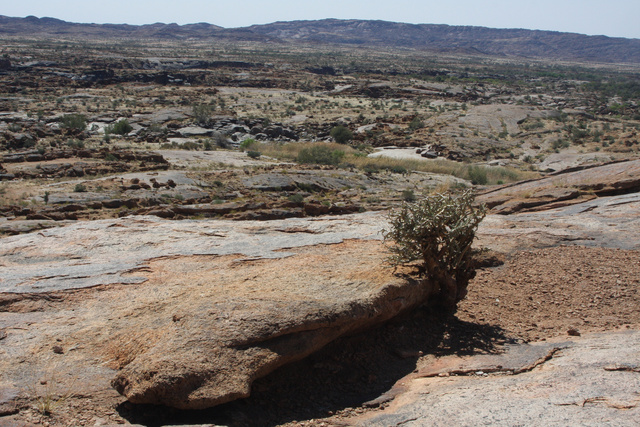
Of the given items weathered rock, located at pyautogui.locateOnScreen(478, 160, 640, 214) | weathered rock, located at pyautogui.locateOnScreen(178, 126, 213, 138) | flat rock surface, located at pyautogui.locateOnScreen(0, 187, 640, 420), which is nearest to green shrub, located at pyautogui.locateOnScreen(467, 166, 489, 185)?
weathered rock, located at pyautogui.locateOnScreen(478, 160, 640, 214)

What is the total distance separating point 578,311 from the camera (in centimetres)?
630

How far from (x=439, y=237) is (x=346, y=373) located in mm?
1960

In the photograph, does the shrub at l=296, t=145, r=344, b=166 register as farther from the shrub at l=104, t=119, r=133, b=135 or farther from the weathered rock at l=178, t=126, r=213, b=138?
the shrub at l=104, t=119, r=133, b=135

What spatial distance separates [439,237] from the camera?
578cm

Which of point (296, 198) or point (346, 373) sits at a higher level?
point (346, 373)

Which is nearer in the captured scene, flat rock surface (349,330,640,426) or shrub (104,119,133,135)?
flat rock surface (349,330,640,426)

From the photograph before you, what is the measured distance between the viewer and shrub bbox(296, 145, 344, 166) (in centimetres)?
2586

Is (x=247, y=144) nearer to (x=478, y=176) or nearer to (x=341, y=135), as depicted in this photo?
(x=341, y=135)

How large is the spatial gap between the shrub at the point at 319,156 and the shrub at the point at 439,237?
65.1ft

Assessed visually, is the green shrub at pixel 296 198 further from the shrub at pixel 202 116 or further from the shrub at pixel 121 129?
the shrub at pixel 202 116

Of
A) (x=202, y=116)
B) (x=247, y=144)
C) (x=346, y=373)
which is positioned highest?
(x=202, y=116)

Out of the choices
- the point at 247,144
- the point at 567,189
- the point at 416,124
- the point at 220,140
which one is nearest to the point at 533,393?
the point at 567,189

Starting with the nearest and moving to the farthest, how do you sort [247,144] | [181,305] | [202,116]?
1. [181,305]
2. [247,144]
3. [202,116]

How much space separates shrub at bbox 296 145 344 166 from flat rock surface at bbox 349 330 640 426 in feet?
70.0
